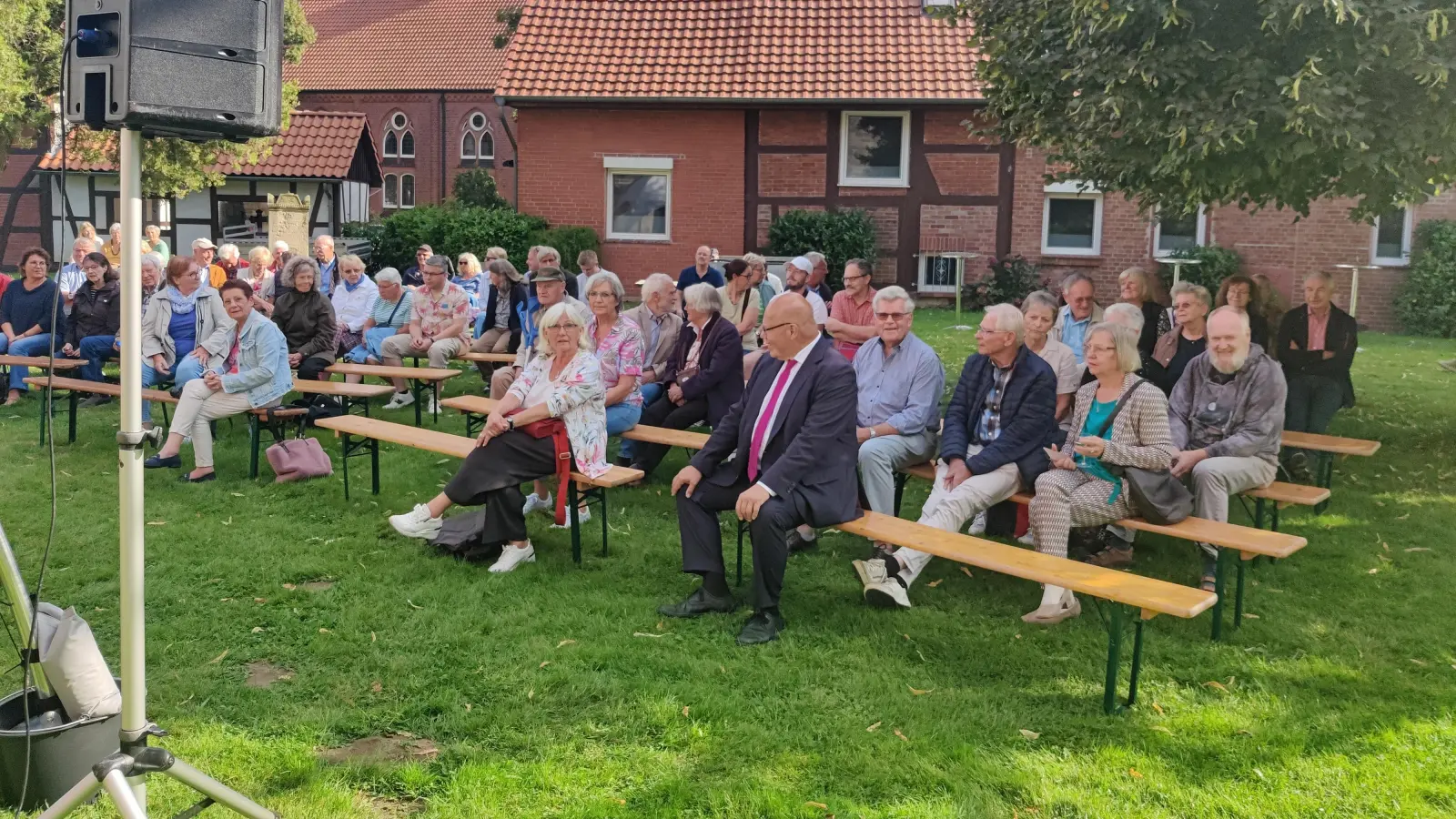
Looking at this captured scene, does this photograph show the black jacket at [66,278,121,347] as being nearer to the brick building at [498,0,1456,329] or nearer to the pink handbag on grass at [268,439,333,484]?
the pink handbag on grass at [268,439,333,484]

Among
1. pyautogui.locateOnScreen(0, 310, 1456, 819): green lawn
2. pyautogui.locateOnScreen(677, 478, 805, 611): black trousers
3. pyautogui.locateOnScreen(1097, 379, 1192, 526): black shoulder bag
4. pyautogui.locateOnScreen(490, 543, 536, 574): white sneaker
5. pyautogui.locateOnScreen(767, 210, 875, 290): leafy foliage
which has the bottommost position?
pyautogui.locateOnScreen(0, 310, 1456, 819): green lawn

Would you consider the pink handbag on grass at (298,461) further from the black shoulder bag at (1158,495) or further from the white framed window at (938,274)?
the white framed window at (938,274)

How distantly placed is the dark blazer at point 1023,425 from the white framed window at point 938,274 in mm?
15262

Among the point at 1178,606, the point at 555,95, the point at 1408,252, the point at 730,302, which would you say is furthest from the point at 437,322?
the point at 1408,252

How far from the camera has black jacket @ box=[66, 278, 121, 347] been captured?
1087 cm

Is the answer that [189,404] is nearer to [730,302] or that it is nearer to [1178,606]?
[730,302]

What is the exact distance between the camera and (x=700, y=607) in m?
5.60

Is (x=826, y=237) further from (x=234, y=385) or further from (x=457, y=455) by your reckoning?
(x=457, y=455)

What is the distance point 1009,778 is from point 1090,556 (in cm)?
252

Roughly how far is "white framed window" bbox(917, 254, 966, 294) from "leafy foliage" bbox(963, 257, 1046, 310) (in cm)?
41

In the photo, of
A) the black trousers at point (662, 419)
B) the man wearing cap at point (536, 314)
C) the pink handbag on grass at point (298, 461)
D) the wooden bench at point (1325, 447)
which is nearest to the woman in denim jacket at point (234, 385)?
the pink handbag on grass at point (298, 461)

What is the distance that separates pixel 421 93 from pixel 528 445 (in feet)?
137

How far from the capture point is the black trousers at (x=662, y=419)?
26.8 ft

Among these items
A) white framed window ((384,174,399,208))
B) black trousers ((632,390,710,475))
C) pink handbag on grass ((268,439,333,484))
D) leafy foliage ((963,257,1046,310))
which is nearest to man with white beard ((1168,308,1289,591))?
black trousers ((632,390,710,475))
